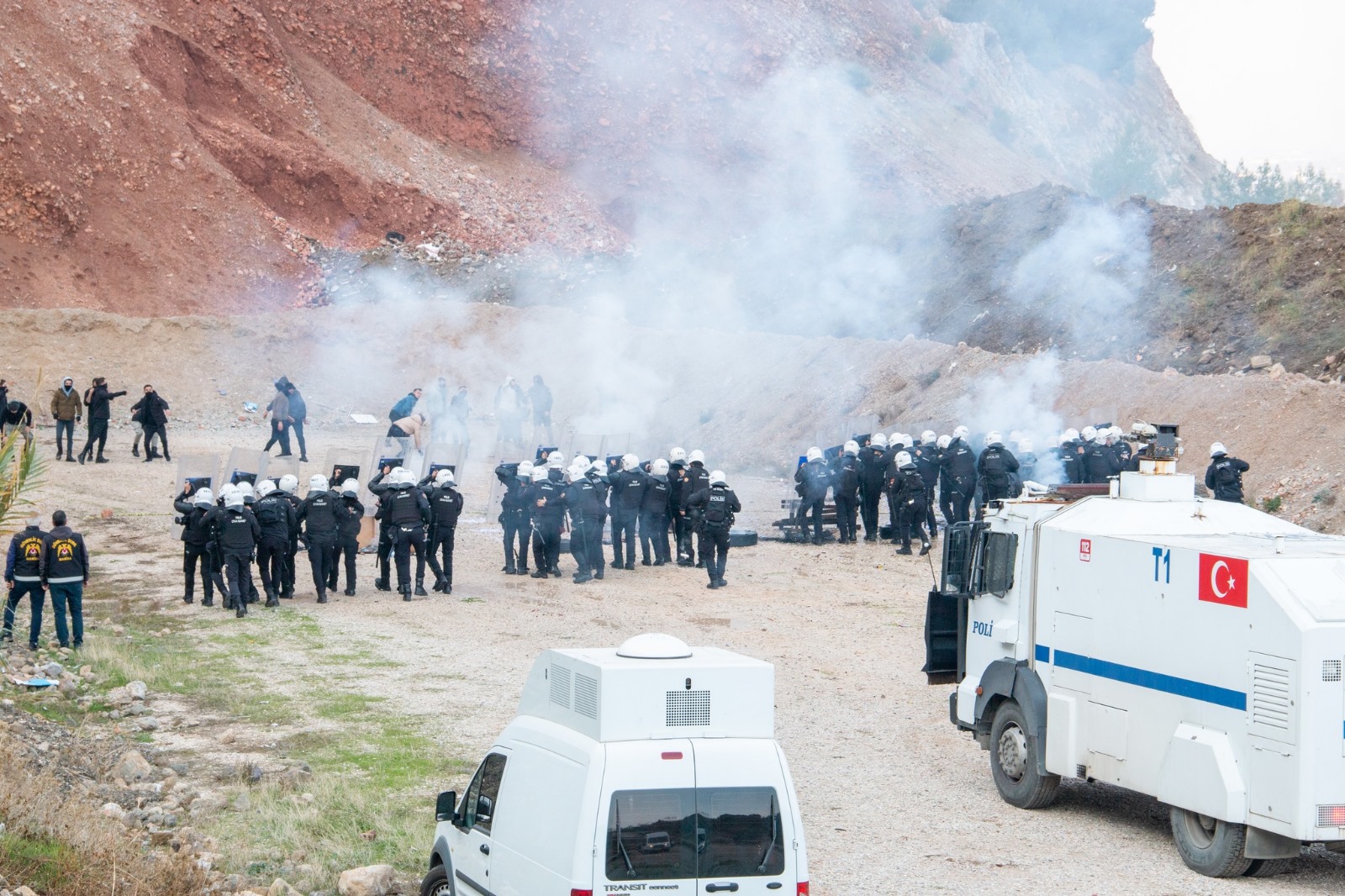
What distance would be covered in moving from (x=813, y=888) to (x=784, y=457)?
89.6 feet

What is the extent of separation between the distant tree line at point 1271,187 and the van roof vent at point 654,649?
80.8 meters

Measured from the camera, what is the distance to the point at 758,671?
284 inches

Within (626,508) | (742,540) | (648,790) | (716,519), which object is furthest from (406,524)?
(648,790)

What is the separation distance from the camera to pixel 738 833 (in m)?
6.84

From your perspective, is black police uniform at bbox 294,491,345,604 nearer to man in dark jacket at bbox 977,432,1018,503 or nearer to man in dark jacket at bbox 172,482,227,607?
man in dark jacket at bbox 172,482,227,607

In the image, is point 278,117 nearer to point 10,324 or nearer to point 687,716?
point 10,324

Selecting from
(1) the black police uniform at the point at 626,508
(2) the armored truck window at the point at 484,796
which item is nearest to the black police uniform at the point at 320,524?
(1) the black police uniform at the point at 626,508

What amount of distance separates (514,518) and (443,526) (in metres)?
2.01

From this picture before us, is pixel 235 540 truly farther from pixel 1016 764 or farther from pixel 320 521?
pixel 1016 764

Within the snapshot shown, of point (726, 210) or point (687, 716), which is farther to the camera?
point (726, 210)

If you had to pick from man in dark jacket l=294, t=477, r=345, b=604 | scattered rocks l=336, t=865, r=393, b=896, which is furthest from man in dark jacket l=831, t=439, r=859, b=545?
scattered rocks l=336, t=865, r=393, b=896

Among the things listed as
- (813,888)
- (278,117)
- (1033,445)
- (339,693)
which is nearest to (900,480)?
(1033,445)

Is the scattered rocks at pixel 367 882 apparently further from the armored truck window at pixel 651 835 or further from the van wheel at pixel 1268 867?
the van wheel at pixel 1268 867

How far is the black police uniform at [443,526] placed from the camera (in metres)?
19.9
